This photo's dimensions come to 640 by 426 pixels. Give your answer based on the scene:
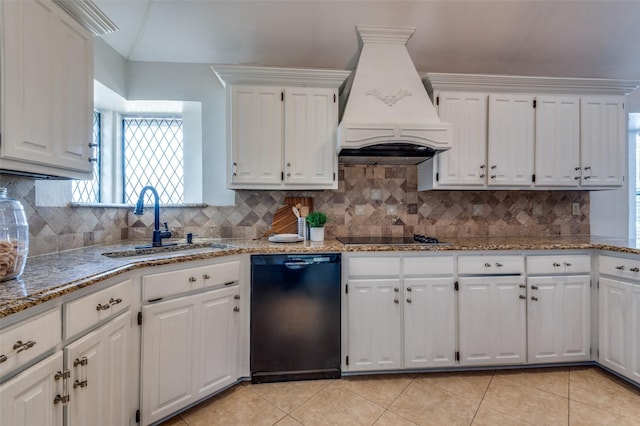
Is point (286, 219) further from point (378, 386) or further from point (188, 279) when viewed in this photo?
point (378, 386)

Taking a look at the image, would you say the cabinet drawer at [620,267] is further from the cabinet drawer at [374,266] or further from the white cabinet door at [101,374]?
the white cabinet door at [101,374]

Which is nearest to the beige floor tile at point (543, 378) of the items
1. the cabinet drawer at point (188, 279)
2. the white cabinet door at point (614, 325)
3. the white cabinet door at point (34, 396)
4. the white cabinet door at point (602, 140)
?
the white cabinet door at point (614, 325)

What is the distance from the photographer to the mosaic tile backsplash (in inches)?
104

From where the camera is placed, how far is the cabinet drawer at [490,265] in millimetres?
2166

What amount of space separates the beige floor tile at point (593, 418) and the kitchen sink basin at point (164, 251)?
7.88 ft

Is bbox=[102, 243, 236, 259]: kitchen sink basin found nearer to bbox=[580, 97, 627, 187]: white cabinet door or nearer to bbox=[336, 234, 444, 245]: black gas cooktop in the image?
bbox=[336, 234, 444, 245]: black gas cooktop

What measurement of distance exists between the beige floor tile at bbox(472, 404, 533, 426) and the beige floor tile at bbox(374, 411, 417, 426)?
15.6 inches

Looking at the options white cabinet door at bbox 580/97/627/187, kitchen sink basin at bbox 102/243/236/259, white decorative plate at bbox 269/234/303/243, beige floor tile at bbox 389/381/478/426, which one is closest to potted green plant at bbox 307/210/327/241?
white decorative plate at bbox 269/234/303/243

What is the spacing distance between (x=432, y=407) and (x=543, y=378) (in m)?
1.00

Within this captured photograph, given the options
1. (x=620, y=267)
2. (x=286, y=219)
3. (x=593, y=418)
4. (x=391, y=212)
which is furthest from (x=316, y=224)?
(x=620, y=267)

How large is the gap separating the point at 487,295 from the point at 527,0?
2402 millimetres

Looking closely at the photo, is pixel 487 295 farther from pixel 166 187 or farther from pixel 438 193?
pixel 166 187

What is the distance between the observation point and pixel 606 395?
1920mm

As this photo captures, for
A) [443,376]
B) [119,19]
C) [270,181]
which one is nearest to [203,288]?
[270,181]
